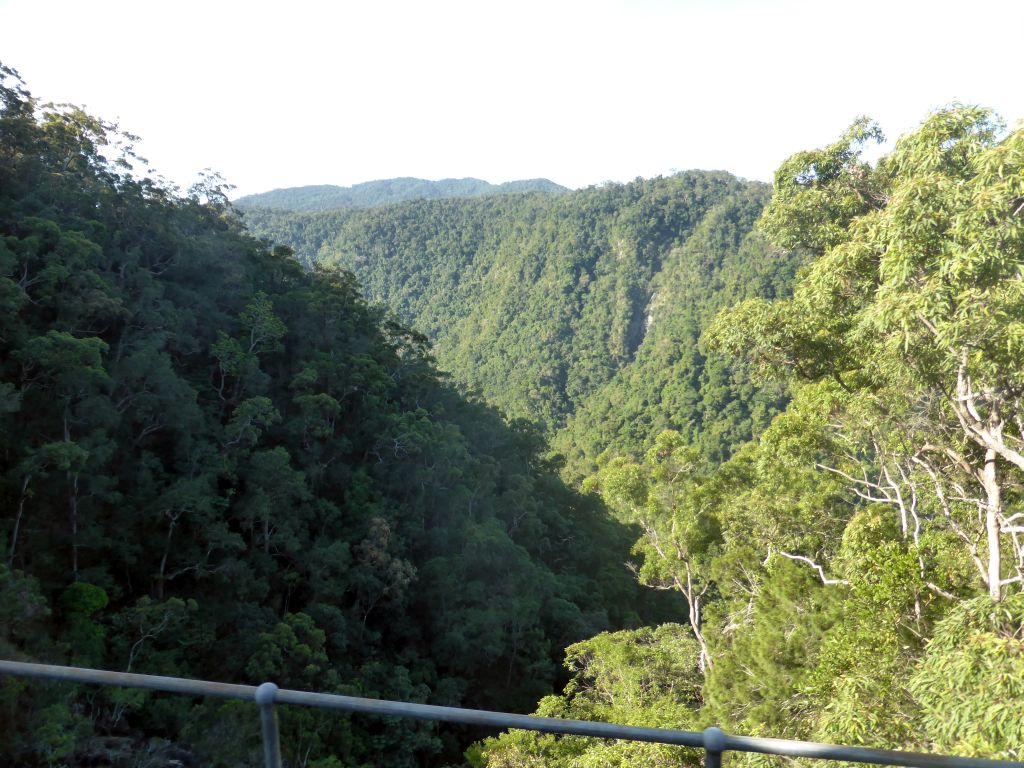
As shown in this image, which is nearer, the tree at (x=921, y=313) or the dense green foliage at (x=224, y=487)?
the tree at (x=921, y=313)

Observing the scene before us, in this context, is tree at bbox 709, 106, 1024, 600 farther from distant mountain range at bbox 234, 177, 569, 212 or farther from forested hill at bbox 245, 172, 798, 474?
distant mountain range at bbox 234, 177, 569, 212

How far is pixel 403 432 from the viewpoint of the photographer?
17.0m

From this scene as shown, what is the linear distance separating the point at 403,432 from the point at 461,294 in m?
51.2

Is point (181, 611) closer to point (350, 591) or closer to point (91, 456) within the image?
point (91, 456)

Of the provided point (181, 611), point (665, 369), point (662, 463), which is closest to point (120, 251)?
point (181, 611)

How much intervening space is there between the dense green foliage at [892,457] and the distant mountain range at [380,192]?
10661 centimetres

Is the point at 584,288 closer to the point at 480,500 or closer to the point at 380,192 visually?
the point at 480,500

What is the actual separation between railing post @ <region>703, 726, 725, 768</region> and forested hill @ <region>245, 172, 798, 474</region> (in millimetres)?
34206

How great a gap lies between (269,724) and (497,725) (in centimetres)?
52

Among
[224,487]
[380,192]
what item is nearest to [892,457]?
[224,487]

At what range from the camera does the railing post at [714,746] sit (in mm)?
1181

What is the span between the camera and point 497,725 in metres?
1.27

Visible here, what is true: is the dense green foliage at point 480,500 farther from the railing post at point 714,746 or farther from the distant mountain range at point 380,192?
the distant mountain range at point 380,192

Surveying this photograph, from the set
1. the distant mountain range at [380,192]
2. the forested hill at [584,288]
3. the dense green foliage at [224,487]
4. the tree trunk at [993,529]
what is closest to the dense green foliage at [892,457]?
the tree trunk at [993,529]
